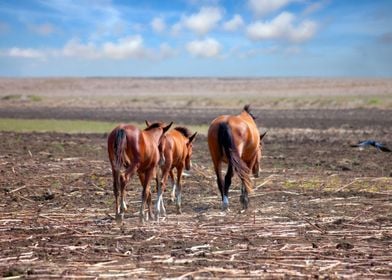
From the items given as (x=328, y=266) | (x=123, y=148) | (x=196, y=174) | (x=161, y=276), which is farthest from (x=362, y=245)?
(x=196, y=174)

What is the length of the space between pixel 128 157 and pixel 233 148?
252 centimetres

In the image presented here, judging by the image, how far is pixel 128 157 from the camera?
10.9 m

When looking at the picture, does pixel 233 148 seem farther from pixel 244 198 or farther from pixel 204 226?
pixel 204 226

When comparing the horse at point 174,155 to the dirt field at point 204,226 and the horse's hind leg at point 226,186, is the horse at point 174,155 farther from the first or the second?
the horse's hind leg at point 226,186

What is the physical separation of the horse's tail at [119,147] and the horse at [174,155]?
1.40m

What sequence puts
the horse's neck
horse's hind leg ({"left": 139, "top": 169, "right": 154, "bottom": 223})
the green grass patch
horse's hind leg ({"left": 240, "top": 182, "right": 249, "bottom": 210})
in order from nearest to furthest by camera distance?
1. horse's hind leg ({"left": 139, "top": 169, "right": 154, "bottom": 223})
2. the horse's neck
3. horse's hind leg ({"left": 240, "top": 182, "right": 249, "bottom": 210})
4. the green grass patch

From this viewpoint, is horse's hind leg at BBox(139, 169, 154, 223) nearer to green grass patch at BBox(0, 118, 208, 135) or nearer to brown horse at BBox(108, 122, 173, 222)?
brown horse at BBox(108, 122, 173, 222)

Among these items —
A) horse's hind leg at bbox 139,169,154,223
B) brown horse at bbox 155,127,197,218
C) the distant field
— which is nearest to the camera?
horse's hind leg at bbox 139,169,154,223

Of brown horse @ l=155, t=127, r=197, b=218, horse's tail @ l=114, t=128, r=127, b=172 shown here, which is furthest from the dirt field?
horse's tail @ l=114, t=128, r=127, b=172

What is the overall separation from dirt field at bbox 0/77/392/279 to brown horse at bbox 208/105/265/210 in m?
0.55

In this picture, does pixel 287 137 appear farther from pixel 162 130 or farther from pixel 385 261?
pixel 385 261

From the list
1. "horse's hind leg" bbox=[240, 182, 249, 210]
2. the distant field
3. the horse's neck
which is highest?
the horse's neck

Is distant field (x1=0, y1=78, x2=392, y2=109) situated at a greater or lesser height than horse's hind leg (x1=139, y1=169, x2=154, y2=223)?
lesser

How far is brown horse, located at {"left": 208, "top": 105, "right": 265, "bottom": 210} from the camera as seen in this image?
1230 cm
